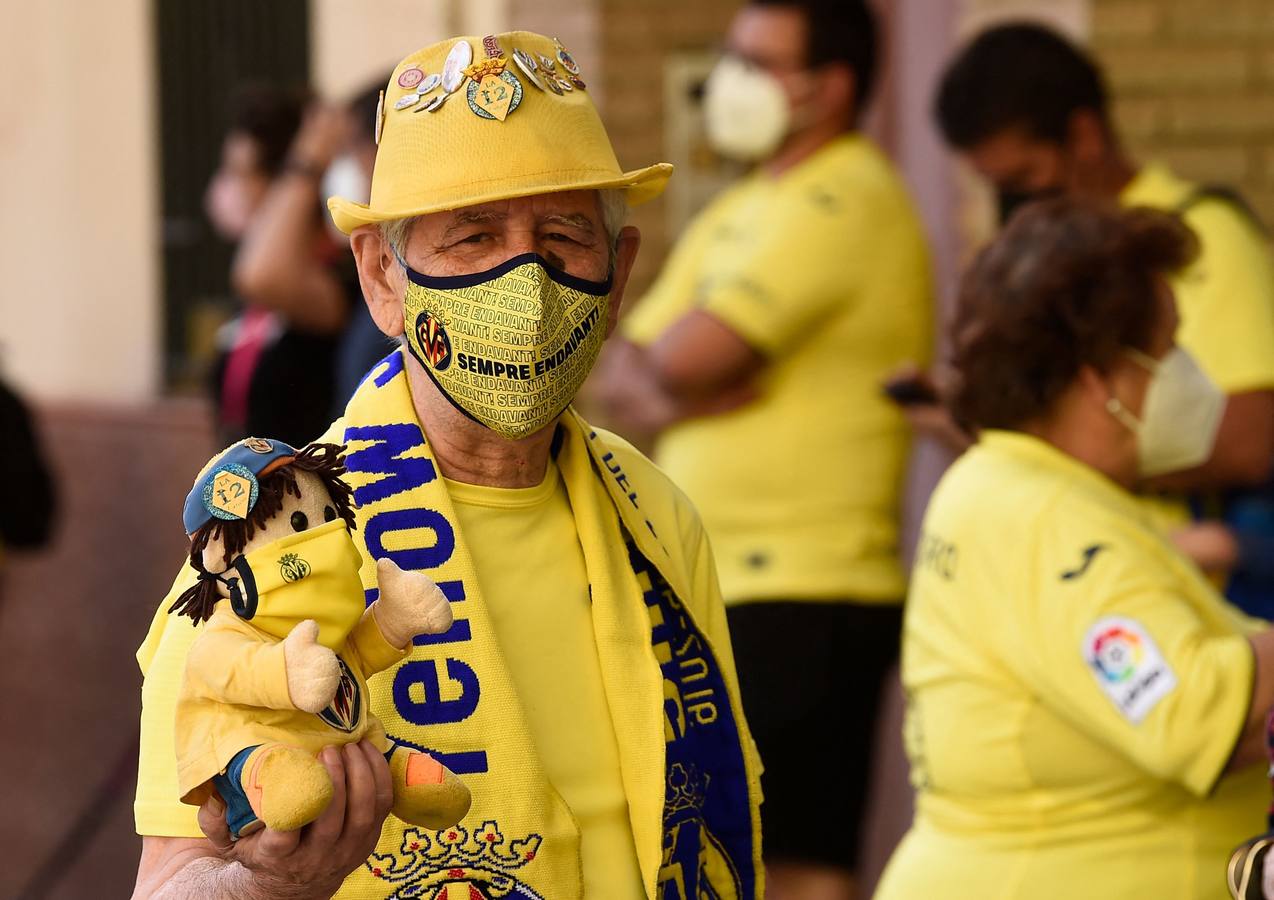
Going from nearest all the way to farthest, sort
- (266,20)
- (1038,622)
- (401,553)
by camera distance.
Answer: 1. (401,553)
2. (1038,622)
3. (266,20)

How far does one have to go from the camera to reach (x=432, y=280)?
2197 millimetres

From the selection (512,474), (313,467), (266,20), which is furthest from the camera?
(266,20)

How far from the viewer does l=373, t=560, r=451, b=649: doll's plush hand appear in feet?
6.24

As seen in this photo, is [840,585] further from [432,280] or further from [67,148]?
[67,148]

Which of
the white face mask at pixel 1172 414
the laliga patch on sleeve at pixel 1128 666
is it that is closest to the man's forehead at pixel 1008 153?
the white face mask at pixel 1172 414

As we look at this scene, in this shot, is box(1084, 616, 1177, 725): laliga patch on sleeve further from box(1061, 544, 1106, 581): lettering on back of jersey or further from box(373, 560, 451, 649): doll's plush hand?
box(373, 560, 451, 649): doll's plush hand

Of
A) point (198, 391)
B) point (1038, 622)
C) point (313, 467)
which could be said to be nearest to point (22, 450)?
point (198, 391)

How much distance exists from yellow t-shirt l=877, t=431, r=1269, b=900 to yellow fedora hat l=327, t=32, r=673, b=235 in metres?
1.11

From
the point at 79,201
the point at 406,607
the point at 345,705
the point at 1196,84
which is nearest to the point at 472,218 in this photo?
the point at 406,607

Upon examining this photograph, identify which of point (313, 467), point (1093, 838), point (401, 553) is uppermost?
point (313, 467)

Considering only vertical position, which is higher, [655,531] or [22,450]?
[655,531]

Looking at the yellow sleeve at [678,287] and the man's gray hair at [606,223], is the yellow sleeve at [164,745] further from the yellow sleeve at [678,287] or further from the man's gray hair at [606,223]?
the yellow sleeve at [678,287]

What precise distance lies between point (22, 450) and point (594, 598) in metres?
3.89

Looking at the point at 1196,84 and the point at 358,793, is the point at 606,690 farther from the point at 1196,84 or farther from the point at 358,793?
the point at 1196,84
